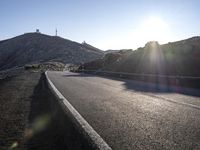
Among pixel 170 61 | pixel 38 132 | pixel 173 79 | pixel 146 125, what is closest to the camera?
pixel 146 125

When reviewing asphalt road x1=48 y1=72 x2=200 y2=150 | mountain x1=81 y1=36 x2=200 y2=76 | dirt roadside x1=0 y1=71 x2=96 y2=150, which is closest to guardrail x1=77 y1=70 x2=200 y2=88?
mountain x1=81 y1=36 x2=200 y2=76

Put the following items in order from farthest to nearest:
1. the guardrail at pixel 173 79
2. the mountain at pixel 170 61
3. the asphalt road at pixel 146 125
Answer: the mountain at pixel 170 61 → the guardrail at pixel 173 79 → the asphalt road at pixel 146 125

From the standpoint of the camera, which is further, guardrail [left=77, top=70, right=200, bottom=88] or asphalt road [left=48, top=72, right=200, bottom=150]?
guardrail [left=77, top=70, right=200, bottom=88]

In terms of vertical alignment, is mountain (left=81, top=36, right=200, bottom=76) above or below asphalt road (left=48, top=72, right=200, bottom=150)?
above

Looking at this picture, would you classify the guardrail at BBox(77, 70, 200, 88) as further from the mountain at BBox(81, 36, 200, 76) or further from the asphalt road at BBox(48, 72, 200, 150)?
the asphalt road at BBox(48, 72, 200, 150)

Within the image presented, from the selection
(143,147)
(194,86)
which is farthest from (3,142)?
(194,86)

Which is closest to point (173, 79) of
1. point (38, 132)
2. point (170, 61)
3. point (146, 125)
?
point (170, 61)

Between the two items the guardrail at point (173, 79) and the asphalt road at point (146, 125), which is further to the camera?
the guardrail at point (173, 79)

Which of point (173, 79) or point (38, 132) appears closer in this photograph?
point (38, 132)

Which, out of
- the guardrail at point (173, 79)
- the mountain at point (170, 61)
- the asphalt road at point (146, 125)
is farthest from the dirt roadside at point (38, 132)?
the mountain at point (170, 61)

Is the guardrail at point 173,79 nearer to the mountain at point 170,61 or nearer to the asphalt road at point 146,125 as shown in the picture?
the mountain at point 170,61

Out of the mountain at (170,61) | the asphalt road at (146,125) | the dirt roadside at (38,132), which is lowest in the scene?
the dirt roadside at (38,132)

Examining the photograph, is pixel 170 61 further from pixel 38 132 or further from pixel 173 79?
pixel 38 132

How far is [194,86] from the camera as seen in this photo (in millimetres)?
20688
